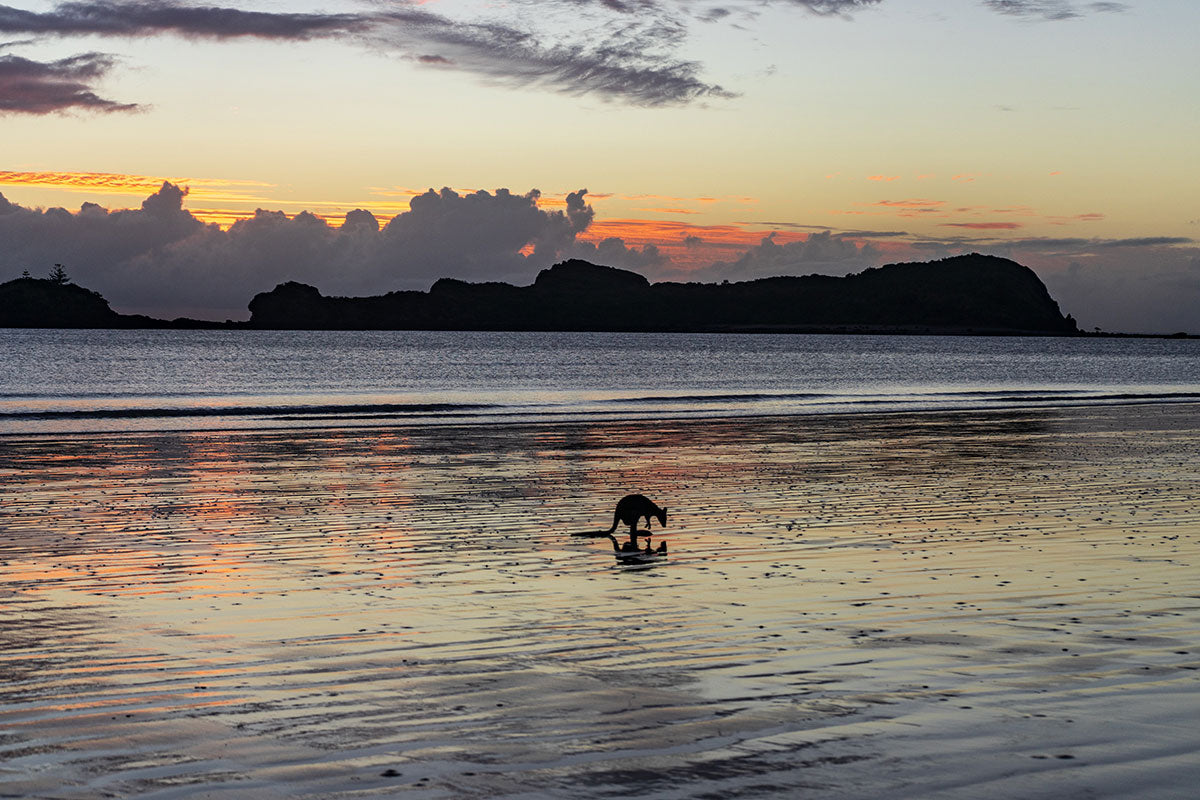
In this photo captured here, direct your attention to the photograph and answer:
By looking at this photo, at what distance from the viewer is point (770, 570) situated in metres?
13.4

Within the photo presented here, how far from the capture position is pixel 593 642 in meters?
9.91

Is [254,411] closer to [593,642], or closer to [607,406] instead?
[607,406]

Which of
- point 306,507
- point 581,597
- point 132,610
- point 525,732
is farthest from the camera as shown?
point 306,507

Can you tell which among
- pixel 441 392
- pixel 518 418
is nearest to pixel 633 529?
pixel 518 418

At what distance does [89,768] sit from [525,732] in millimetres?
2471

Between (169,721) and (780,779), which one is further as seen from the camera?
(169,721)

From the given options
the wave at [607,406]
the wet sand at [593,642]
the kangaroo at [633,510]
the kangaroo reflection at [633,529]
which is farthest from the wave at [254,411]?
the kangaroo at [633,510]

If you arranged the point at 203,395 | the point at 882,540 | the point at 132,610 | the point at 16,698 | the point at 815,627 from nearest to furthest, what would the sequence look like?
the point at 16,698
the point at 815,627
the point at 132,610
the point at 882,540
the point at 203,395

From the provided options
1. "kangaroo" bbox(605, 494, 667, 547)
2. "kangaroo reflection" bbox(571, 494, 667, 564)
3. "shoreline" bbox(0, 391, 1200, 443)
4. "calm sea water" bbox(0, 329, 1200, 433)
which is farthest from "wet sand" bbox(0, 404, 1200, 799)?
"calm sea water" bbox(0, 329, 1200, 433)

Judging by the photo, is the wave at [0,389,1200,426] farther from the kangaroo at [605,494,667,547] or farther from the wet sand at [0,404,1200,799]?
the kangaroo at [605,494,667,547]

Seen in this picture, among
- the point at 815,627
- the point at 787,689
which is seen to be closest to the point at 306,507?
the point at 815,627

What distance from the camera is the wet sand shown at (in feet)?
22.2

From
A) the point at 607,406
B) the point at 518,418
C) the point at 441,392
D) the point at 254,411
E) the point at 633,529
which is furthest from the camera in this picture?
the point at 441,392

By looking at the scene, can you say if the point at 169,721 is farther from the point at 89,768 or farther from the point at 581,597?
the point at 581,597
